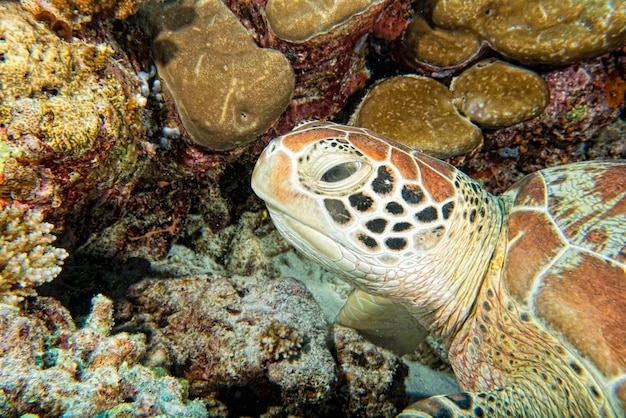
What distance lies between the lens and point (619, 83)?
2352mm

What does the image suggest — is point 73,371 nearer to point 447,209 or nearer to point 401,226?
point 401,226

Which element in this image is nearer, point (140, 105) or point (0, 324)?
point (0, 324)

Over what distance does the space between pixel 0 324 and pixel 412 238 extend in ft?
4.97

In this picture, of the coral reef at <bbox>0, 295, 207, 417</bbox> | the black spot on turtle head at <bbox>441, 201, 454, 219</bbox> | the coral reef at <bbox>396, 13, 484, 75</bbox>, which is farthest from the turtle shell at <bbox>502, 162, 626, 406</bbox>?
the coral reef at <bbox>0, 295, 207, 417</bbox>

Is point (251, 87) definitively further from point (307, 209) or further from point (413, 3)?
point (413, 3)

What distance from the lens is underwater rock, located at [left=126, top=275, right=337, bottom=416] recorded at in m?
1.57

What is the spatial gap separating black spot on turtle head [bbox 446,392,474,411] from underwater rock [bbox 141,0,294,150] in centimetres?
173

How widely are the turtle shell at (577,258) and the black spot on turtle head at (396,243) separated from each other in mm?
560

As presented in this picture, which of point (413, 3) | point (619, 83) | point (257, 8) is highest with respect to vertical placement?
point (413, 3)

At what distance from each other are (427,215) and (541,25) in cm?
157

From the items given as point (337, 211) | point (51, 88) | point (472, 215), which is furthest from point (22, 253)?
point (472, 215)

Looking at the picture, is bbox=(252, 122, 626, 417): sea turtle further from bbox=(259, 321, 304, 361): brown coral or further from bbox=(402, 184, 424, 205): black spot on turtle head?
bbox=(259, 321, 304, 361): brown coral

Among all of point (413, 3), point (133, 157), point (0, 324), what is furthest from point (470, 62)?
point (0, 324)

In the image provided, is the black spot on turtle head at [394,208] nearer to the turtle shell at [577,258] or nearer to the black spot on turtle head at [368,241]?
the black spot on turtle head at [368,241]
